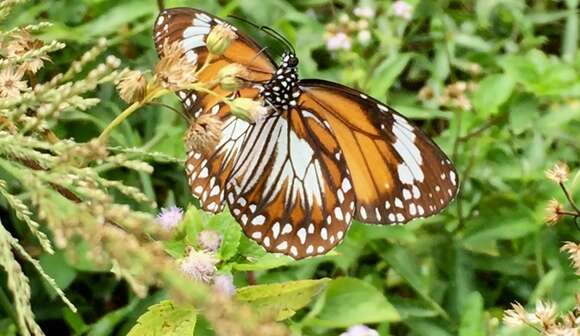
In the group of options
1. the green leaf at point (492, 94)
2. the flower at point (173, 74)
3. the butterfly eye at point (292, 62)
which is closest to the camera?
the flower at point (173, 74)

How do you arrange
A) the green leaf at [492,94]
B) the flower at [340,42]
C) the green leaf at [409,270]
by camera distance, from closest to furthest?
the green leaf at [409,270]
the green leaf at [492,94]
the flower at [340,42]

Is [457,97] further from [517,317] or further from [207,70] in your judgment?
[517,317]

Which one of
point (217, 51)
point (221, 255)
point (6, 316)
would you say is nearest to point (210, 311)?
point (217, 51)

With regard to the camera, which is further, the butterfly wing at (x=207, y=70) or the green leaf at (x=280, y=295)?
the butterfly wing at (x=207, y=70)

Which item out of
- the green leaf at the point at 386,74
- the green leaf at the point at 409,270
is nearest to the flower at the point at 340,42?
the green leaf at the point at 386,74

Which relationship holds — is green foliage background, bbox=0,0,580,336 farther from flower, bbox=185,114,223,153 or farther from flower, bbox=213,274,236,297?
flower, bbox=185,114,223,153

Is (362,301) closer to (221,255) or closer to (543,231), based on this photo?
(543,231)

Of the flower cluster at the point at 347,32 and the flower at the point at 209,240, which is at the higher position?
the flower cluster at the point at 347,32

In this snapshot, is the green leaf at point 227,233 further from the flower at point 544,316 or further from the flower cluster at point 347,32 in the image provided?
the flower cluster at point 347,32
